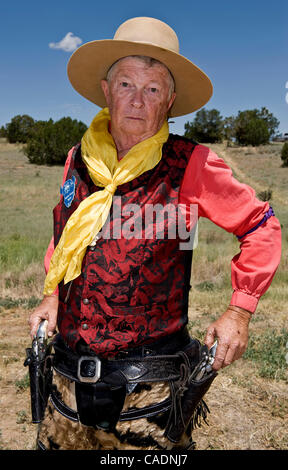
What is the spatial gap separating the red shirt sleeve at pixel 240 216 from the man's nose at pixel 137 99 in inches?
14.8

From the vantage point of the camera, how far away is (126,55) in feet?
7.27

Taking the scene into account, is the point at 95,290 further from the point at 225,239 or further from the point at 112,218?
the point at 225,239

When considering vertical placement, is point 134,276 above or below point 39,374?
above

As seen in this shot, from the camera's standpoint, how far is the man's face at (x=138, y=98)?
2.16 metres

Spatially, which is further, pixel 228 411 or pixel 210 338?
pixel 228 411

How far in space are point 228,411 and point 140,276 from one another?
2.30m

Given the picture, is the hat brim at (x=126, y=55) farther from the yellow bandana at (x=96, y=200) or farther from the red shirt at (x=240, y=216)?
the red shirt at (x=240, y=216)

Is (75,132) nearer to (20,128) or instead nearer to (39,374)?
(20,128)

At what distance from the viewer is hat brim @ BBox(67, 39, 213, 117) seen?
7.07 feet

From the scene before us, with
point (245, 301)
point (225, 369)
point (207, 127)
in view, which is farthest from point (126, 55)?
point (207, 127)

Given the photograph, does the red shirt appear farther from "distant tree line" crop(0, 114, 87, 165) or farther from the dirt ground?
"distant tree line" crop(0, 114, 87, 165)

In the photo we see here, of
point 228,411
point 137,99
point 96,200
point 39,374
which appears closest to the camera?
point 96,200
